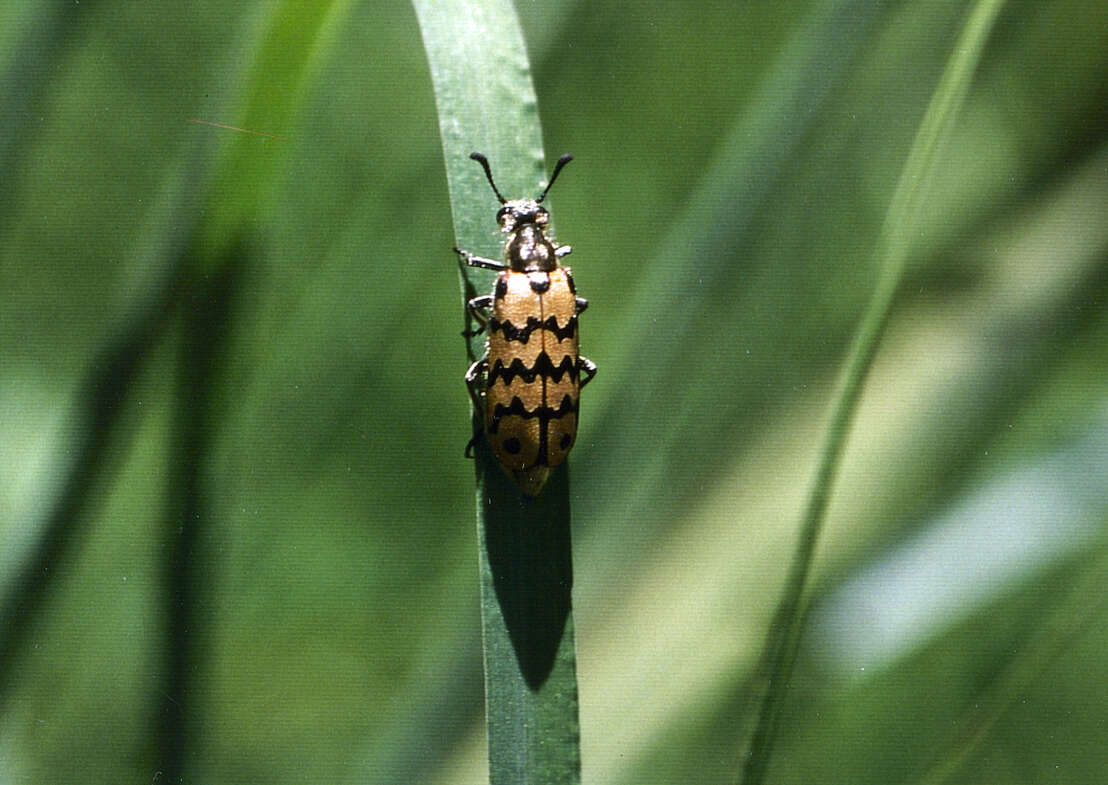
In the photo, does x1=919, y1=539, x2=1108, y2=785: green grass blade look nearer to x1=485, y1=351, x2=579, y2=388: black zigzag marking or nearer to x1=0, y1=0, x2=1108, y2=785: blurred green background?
x1=0, y1=0, x2=1108, y2=785: blurred green background

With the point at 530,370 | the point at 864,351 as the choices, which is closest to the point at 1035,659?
the point at 864,351

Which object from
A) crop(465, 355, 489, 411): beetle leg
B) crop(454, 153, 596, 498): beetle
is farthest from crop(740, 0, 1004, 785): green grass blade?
crop(465, 355, 489, 411): beetle leg

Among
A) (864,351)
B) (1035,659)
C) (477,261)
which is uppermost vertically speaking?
(864,351)

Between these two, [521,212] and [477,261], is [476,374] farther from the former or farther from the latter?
[521,212]

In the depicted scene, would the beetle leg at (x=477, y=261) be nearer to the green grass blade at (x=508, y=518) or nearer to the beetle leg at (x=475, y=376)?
the green grass blade at (x=508, y=518)

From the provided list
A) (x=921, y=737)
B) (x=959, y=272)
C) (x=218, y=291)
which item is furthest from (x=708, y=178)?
(x=921, y=737)

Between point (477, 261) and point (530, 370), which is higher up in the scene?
point (477, 261)

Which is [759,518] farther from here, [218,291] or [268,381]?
[218,291]

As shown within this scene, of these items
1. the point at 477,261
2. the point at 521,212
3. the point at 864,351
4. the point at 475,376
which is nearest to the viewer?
the point at 864,351
